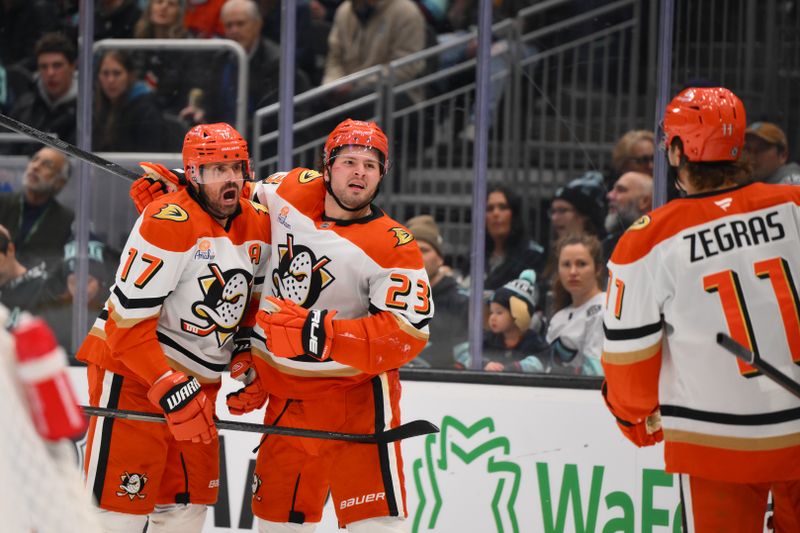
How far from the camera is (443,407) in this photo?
3.92 meters

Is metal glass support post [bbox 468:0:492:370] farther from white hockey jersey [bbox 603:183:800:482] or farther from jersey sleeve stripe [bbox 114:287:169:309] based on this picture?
white hockey jersey [bbox 603:183:800:482]

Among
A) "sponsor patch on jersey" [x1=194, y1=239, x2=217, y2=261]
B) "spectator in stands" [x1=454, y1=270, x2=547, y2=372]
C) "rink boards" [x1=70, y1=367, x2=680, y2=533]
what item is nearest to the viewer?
"sponsor patch on jersey" [x1=194, y1=239, x2=217, y2=261]

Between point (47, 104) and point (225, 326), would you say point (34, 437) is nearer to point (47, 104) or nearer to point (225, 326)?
point (225, 326)

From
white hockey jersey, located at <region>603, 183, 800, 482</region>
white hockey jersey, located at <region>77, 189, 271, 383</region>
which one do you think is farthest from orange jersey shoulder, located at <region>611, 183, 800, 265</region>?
white hockey jersey, located at <region>77, 189, 271, 383</region>

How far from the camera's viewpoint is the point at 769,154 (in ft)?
13.2

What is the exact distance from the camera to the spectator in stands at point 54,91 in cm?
450

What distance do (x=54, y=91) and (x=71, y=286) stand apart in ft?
2.50

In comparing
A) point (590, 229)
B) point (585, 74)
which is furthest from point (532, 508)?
point (585, 74)

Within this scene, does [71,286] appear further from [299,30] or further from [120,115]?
[299,30]

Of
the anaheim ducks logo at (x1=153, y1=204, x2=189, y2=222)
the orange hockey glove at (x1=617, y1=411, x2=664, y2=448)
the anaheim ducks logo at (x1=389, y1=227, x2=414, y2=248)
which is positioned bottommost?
the orange hockey glove at (x1=617, y1=411, x2=664, y2=448)

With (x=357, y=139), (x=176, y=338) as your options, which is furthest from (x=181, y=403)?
(x=357, y=139)

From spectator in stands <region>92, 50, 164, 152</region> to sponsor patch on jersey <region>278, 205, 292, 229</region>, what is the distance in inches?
58.9

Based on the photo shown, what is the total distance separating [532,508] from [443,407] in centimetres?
43

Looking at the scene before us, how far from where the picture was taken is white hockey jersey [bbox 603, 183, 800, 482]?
2439 mm
